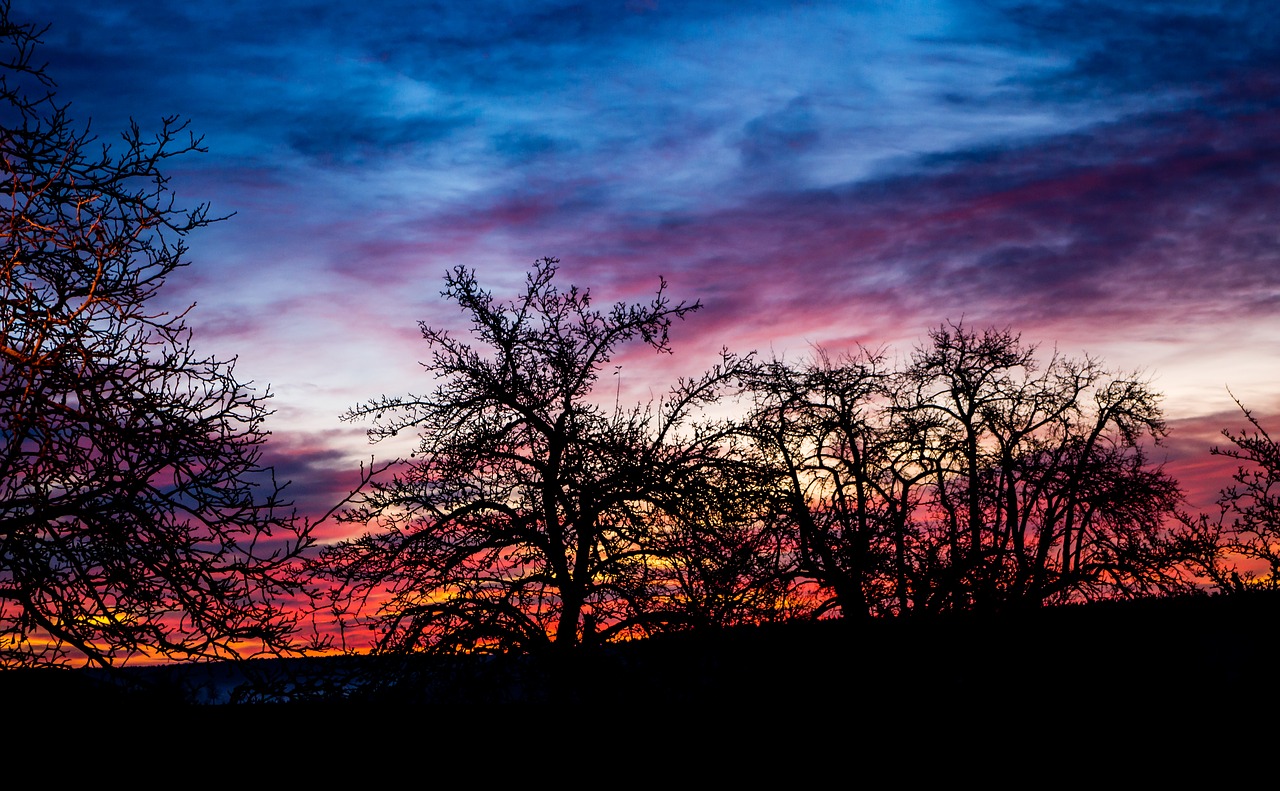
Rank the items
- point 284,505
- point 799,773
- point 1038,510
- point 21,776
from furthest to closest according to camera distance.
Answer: point 1038,510 → point 284,505 → point 799,773 → point 21,776

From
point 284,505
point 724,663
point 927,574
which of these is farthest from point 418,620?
point 927,574

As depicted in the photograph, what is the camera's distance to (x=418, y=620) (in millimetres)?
14188

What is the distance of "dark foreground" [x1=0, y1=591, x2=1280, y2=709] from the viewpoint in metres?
8.85

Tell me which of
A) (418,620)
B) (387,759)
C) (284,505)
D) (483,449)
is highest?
(483,449)

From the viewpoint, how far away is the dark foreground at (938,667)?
29.0 ft

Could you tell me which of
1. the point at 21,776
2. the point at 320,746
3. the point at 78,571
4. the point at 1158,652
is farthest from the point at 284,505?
the point at 1158,652

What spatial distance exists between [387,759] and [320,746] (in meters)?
0.55

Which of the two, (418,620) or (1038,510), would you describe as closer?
(418,620)

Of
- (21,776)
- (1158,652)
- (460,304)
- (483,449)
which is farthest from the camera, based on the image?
(460,304)

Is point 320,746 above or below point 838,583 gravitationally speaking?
below

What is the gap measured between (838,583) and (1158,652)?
7.02 metres

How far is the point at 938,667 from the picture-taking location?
10.7 meters

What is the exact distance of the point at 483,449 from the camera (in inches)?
612

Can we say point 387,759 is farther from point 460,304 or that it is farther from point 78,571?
point 460,304
